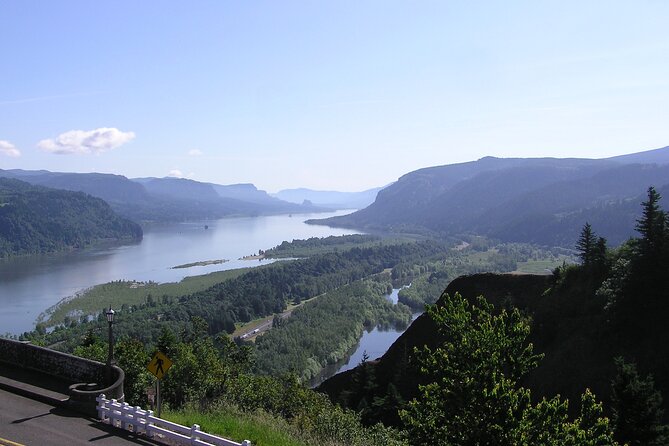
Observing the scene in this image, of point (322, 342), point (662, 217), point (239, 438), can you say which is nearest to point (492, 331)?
point (239, 438)

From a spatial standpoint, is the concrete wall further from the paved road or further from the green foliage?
the green foliage

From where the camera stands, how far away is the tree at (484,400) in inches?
401

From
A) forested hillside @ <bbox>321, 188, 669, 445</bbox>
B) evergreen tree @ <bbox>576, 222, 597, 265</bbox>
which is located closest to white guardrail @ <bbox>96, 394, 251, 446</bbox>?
forested hillside @ <bbox>321, 188, 669, 445</bbox>

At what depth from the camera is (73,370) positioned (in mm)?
16578

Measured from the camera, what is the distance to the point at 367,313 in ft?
345

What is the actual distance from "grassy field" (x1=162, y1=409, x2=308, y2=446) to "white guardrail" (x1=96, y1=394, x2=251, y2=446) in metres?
0.74

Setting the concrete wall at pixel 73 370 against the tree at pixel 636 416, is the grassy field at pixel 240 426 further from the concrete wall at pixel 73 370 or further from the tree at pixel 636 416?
→ the tree at pixel 636 416

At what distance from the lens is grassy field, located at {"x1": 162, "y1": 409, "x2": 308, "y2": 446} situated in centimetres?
1341

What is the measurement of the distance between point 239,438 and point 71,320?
318 ft

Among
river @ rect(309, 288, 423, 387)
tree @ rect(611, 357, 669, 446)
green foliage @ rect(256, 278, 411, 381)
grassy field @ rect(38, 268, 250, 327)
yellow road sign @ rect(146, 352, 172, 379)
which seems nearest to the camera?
yellow road sign @ rect(146, 352, 172, 379)

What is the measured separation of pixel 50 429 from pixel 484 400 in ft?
34.9

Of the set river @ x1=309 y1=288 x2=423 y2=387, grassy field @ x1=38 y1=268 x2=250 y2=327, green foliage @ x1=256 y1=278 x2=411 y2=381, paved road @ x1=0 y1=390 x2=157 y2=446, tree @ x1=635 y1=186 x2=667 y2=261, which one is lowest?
river @ x1=309 y1=288 x2=423 y2=387

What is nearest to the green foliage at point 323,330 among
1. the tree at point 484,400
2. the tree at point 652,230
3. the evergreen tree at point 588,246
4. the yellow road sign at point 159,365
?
the evergreen tree at point 588,246

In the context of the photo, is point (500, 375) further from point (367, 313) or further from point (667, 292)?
point (367, 313)
